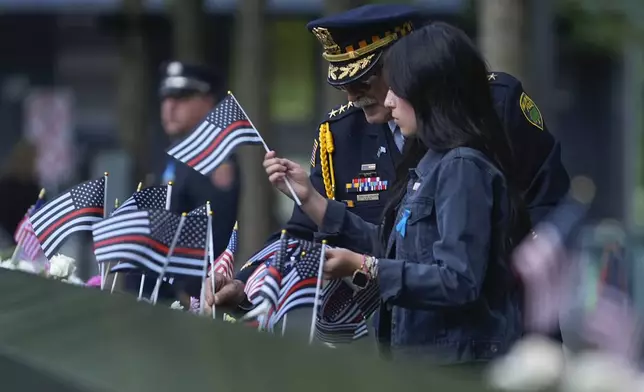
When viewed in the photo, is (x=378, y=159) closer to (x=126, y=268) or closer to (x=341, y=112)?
(x=341, y=112)

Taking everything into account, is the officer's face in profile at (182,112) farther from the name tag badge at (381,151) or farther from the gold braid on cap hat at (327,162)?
the name tag badge at (381,151)

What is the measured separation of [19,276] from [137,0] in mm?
12405

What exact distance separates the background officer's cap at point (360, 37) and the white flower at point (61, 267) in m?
1.42

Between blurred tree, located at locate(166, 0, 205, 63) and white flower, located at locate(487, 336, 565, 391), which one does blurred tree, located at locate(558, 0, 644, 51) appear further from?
white flower, located at locate(487, 336, 565, 391)

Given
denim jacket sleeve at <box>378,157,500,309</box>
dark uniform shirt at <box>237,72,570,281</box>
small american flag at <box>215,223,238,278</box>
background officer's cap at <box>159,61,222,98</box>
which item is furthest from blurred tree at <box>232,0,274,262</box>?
denim jacket sleeve at <box>378,157,500,309</box>

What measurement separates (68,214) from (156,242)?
726mm

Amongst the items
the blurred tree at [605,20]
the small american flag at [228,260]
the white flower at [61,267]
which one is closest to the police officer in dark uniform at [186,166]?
the white flower at [61,267]

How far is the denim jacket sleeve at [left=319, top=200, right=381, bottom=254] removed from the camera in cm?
377

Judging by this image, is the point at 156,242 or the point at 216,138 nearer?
the point at 156,242

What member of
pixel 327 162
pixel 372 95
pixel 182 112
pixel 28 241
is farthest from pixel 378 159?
pixel 182 112

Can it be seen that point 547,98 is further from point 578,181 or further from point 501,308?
point 578,181

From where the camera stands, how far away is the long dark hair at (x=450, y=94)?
3307mm

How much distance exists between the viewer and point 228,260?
4520 millimetres

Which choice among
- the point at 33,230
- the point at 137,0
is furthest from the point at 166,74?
the point at 137,0
